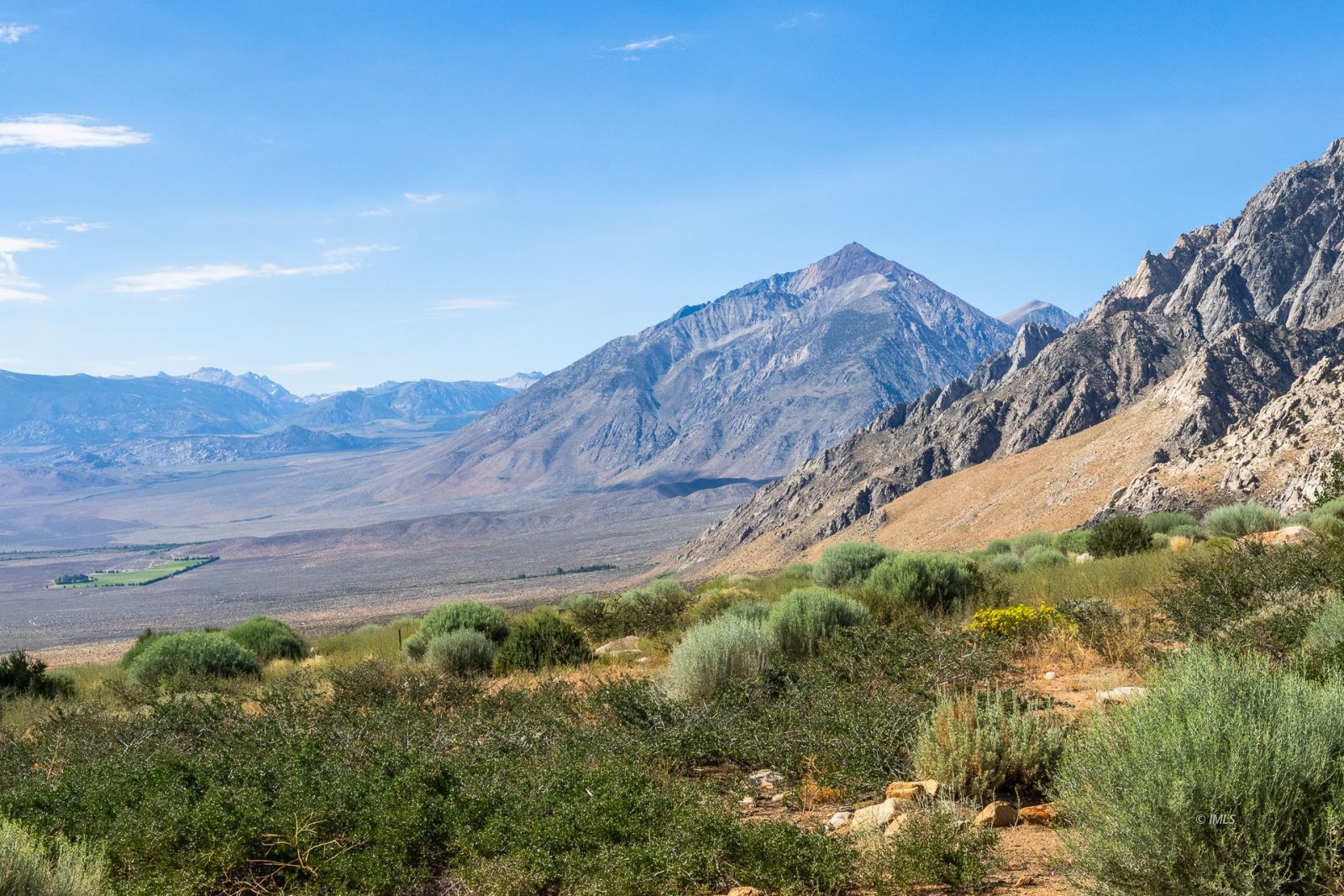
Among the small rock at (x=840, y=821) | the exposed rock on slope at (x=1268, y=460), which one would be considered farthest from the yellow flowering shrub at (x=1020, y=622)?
the exposed rock on slope at (x=1268, y=460)

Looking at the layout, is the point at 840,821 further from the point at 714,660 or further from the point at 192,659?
the point at 192,659

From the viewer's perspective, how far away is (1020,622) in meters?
11.8

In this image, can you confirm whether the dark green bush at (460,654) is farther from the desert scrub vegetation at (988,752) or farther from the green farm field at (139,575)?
the green farm field at (139,575)

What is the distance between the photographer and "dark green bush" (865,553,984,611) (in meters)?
15.0

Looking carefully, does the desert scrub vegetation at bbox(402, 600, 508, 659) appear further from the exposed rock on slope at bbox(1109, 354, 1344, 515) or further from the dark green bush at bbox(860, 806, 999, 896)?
the exposed rock on slope at bbox(1109, 354, 1344, 515)

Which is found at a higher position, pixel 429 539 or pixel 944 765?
pixel 944 765

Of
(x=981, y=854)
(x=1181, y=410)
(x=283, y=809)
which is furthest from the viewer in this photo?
(x=1181, y=410)

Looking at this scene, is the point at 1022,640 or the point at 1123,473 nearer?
the point at 1022,640

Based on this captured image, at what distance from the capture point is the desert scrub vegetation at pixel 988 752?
6.50 meters

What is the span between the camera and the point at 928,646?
9.61 metres

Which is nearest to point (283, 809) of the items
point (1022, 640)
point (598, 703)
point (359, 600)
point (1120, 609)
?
point (598, 703)

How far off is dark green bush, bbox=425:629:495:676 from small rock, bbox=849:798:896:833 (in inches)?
376

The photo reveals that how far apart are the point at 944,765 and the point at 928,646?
124 inches

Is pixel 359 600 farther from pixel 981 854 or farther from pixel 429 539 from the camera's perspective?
pixel 981 854
